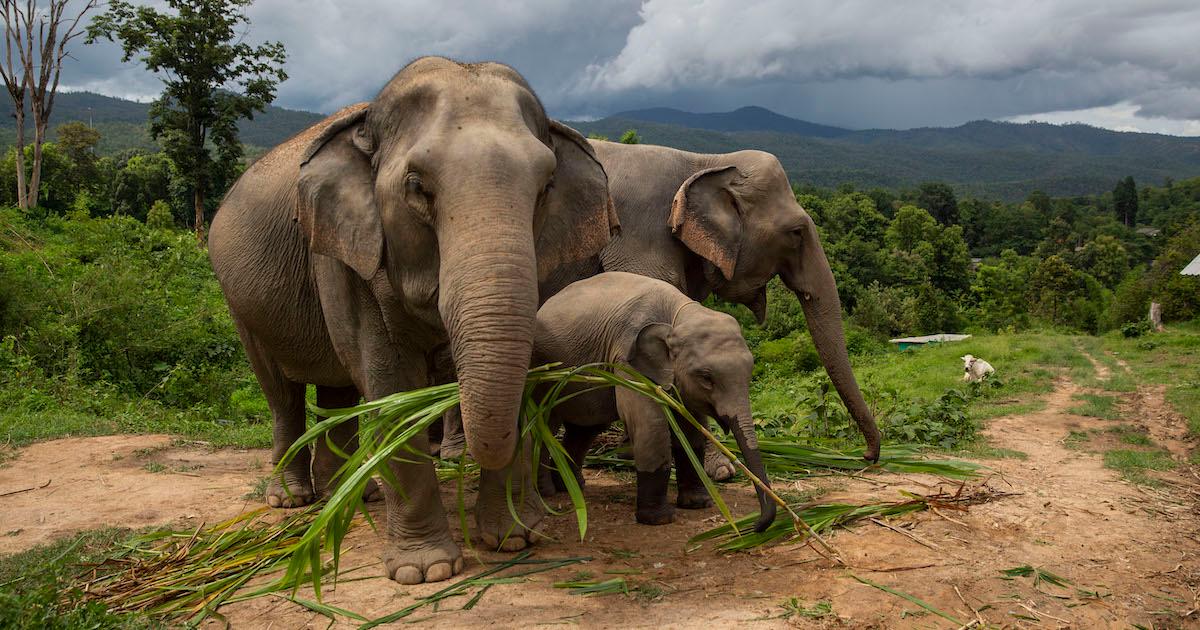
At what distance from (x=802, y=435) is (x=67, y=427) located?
722 centimetres

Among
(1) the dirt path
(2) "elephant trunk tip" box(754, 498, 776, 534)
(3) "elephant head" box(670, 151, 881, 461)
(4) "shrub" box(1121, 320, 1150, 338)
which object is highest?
(3) "elephant head" box(670, 151, 881, 461)

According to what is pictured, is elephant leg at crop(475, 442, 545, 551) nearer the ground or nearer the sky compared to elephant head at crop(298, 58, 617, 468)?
nearer the ground

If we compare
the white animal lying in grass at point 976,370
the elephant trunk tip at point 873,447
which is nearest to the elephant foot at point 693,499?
the elephant trunk tip at point 873,447

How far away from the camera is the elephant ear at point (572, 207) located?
16.1 ft

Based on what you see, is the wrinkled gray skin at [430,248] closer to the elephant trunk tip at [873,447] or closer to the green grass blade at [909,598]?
the green grass blade at [909,598]

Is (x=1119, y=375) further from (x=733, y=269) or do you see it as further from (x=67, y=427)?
(x=67, y=427)

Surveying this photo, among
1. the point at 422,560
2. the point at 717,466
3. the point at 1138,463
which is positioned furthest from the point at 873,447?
the point at 422,560

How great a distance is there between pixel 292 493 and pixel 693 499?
112 inches

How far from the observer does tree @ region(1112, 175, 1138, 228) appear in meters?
119

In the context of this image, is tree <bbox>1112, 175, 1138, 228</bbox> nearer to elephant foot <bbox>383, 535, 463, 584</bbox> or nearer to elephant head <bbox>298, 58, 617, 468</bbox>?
elephant head <bbox>298, 58, 617, 468</bbox>

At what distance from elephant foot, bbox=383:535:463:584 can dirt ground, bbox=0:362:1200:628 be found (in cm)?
8

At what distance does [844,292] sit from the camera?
36844 mm

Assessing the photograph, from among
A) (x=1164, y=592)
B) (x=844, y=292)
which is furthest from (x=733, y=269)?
(x=844, y=292)

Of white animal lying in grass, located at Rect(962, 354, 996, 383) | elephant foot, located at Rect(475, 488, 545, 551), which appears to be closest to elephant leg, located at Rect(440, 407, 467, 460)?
elephant foot, located at Rect(475, 488, 545, 551)
